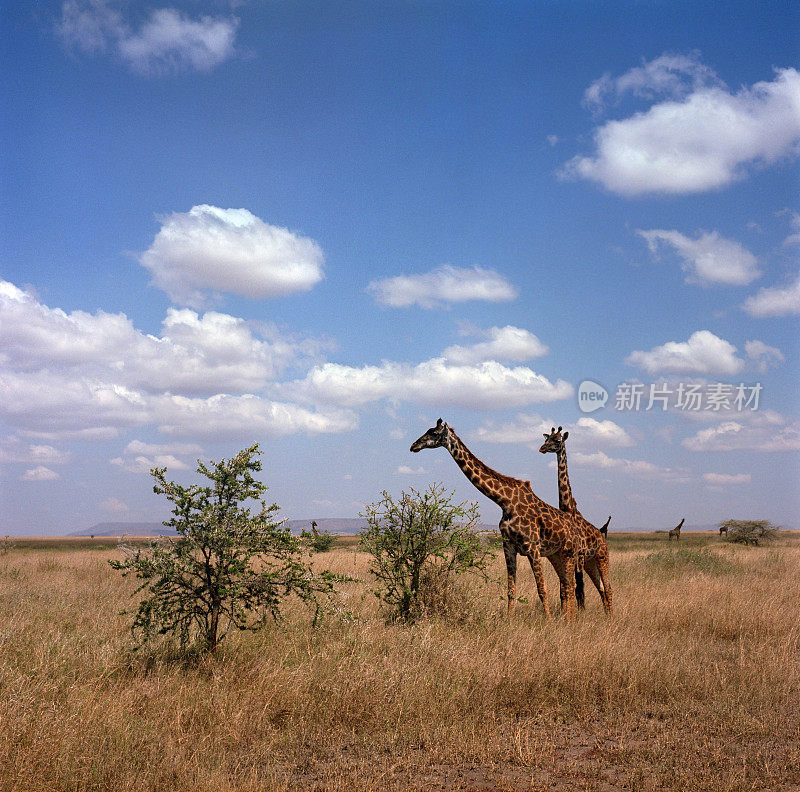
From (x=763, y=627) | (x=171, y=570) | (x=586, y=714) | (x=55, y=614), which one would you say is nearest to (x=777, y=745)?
(x=586, y=714)

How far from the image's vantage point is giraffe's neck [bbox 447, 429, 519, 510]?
447 inches

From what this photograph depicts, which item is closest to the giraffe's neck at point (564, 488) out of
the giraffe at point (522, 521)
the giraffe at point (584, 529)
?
the giraffe at point (584, 529)

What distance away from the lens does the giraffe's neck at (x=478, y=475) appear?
37.2 feet

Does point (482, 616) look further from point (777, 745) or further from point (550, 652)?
point (777, 745)

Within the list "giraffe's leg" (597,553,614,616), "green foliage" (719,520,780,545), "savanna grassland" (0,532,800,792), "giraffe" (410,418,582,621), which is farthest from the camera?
"green foliage" (719,520,780,545)

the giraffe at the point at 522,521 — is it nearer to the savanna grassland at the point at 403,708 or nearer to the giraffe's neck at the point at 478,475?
the giraffe's neck at the point at 478,475

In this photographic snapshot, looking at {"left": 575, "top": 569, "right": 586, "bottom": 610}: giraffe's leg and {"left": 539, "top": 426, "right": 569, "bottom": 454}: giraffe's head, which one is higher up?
{"left": 539, "top": 426, "right": 569, "bottom": 454}: giraffe's head

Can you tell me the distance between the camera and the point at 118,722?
223 inches

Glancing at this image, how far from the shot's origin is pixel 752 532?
41.9 metres

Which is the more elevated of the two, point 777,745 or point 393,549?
point 393,549

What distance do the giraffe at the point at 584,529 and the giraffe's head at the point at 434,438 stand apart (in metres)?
2.54

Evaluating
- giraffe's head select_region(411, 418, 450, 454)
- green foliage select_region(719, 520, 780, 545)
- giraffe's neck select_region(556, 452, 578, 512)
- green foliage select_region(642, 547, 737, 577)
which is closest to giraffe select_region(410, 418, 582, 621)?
giraffe's head select_region(411, 418, 450, 454)

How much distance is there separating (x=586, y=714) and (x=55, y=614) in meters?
8.81

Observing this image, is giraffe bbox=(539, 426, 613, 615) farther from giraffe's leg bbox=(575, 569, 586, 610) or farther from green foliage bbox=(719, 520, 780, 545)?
green foliage bbox=(719, 520, 780, 545)
